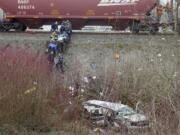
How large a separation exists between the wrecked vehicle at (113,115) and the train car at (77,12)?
15.0 meters

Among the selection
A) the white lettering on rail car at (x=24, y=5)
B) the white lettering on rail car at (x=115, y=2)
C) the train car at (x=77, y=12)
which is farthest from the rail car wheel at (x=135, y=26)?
the white lettering on rail car at (x=24, y=5)

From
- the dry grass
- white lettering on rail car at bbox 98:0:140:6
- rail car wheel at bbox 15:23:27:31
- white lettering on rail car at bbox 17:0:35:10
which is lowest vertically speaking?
rail car wheel at bbox 15:23:27:31

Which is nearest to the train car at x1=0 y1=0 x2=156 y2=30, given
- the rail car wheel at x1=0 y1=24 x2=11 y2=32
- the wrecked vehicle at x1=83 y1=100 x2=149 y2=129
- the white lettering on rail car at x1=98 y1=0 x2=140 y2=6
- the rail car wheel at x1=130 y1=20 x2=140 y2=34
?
the white lettering on rail car at x1=98 y1=0 x2=140 y2=6

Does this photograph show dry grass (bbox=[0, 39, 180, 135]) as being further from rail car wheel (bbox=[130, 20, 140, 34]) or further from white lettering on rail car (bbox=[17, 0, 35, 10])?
white lettering on rail car (bbox=[17, 0, 35, 10])

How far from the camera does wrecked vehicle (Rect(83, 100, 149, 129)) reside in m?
7.43

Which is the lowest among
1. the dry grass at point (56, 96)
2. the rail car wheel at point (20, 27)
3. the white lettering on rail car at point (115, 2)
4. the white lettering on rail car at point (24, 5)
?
the rail car wheel at point (20, 27)

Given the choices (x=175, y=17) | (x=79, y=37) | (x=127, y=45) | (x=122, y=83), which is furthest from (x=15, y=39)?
(x=175, y=17)

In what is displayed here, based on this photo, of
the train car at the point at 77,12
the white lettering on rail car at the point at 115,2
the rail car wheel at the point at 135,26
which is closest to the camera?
the rail car wheel at the point at 135,26

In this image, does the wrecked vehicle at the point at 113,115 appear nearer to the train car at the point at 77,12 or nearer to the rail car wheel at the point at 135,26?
the rail car wheel at the point at 135,26

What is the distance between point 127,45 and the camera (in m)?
18.7

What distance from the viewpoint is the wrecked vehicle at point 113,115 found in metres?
7.43

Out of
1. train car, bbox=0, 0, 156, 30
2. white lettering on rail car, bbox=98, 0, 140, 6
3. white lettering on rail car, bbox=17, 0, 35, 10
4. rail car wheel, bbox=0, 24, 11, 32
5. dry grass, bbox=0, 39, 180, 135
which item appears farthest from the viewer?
white lettering on rail car, bbox=17, 0, 35, 10

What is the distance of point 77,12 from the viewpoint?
25250mm

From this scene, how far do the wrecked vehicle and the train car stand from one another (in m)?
15.0
